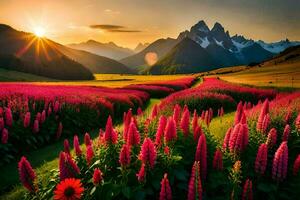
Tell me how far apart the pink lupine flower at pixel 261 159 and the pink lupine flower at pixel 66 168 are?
3091 mm

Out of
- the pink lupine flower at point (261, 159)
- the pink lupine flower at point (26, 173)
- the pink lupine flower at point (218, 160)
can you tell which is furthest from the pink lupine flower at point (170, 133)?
the pink lupine flower at point (26, 173)

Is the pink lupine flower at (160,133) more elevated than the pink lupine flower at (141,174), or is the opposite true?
the pink lupine flower at (160,133)

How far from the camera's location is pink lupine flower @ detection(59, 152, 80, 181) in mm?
6103

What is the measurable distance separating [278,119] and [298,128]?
46.0 inches

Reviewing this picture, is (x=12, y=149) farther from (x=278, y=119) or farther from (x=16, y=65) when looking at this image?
(x=16, y=65)

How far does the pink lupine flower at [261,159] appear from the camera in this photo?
6082 millimetres

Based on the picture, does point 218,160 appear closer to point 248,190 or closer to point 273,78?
point 248,190

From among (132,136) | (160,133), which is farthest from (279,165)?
(132,136)

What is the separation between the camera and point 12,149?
12.3 m

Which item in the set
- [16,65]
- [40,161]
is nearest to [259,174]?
[40,161]

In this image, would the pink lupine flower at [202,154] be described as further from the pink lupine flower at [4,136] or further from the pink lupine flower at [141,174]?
the pink lupine flower at [4,136]

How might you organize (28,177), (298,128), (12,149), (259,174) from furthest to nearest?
(12,149) → (298,128) → (259,174) → (28,177)

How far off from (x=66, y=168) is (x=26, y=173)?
64cm

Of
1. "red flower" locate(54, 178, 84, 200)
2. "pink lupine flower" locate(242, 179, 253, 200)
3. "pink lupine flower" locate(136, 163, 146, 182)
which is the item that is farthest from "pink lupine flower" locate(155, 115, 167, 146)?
"red flower" locate(54, 178, 84, 200)
